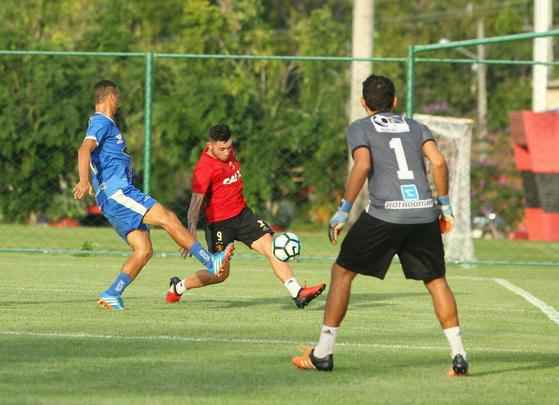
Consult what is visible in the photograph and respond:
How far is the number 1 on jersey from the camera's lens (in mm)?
10102

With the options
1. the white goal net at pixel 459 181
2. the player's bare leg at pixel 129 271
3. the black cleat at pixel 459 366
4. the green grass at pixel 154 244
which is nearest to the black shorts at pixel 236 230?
the player's bare leg at pixel 129 271

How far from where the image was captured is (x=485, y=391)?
9.39m

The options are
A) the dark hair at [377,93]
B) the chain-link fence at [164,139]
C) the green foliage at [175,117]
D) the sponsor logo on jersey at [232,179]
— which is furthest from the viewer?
the green foliage at [175,117]

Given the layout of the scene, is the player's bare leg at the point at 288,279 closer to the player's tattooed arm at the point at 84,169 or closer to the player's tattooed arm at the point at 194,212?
the player's tattooed arm at the point at 194,212

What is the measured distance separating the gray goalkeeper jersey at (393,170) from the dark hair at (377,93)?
0.10 meters

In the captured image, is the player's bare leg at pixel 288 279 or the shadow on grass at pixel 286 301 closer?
the player's bare leg at pixel 288 279

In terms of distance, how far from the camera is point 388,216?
10.1m

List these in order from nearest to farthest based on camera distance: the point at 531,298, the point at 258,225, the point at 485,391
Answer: the point at 485,391
the point at 258,225
the point at 531,298

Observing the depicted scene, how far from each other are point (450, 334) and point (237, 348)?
1.68m

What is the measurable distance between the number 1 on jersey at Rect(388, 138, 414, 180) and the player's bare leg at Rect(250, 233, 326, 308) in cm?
388

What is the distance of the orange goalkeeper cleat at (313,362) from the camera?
1005cm

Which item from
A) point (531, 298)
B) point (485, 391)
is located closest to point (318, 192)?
point (531, 298)

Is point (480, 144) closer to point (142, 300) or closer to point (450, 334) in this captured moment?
point (142, 300)

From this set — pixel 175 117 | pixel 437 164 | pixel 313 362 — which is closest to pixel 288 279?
pixel 313 362
